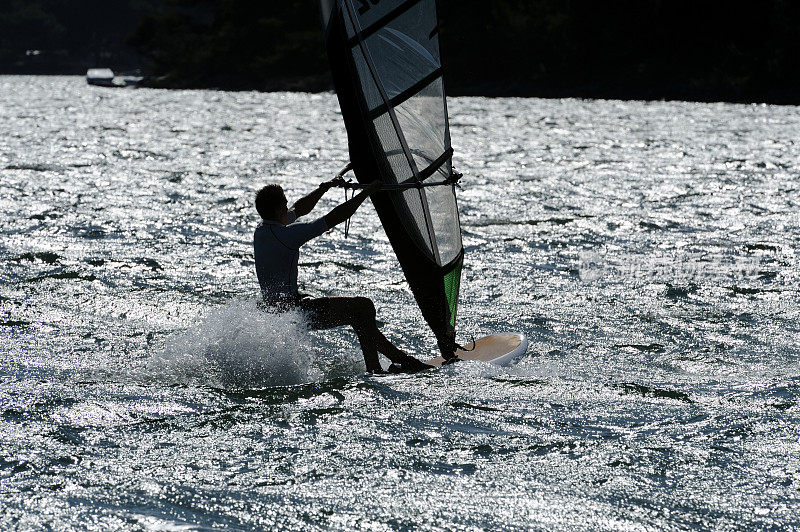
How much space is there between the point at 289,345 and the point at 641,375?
8.77 feet

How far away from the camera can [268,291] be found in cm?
754

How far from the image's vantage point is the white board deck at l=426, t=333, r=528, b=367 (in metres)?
8.34

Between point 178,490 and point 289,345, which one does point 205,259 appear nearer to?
point 289,345

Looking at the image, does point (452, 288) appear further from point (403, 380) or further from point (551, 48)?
point (551, 48)

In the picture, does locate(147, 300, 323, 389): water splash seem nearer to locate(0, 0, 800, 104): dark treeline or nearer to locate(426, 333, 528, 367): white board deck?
locate(426, 333, 528, 367): white board deck

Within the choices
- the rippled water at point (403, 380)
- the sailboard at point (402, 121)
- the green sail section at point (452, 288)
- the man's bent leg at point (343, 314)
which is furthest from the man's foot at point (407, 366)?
the green sail section at point (452, 288)

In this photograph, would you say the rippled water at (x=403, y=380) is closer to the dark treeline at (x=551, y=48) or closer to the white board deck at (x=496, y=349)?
the white board deck at (x=496, y=349)

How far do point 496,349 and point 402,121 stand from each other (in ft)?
6.74

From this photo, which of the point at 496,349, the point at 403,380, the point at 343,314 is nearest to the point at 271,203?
the point at 343,314

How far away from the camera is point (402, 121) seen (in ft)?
25.7

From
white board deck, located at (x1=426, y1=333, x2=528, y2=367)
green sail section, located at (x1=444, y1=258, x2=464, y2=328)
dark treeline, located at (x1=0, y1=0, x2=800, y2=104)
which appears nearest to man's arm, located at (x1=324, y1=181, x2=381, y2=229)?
green sail section, located at (x1=444, y1=258, x2=464, y2=328)

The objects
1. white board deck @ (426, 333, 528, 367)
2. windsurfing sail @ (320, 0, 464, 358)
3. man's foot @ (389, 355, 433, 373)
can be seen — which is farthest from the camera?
white board deck @ (426, 333, 528, 367)

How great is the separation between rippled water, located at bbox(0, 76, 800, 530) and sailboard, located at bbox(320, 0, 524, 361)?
1.02m

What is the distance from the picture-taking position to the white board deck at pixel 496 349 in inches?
328
